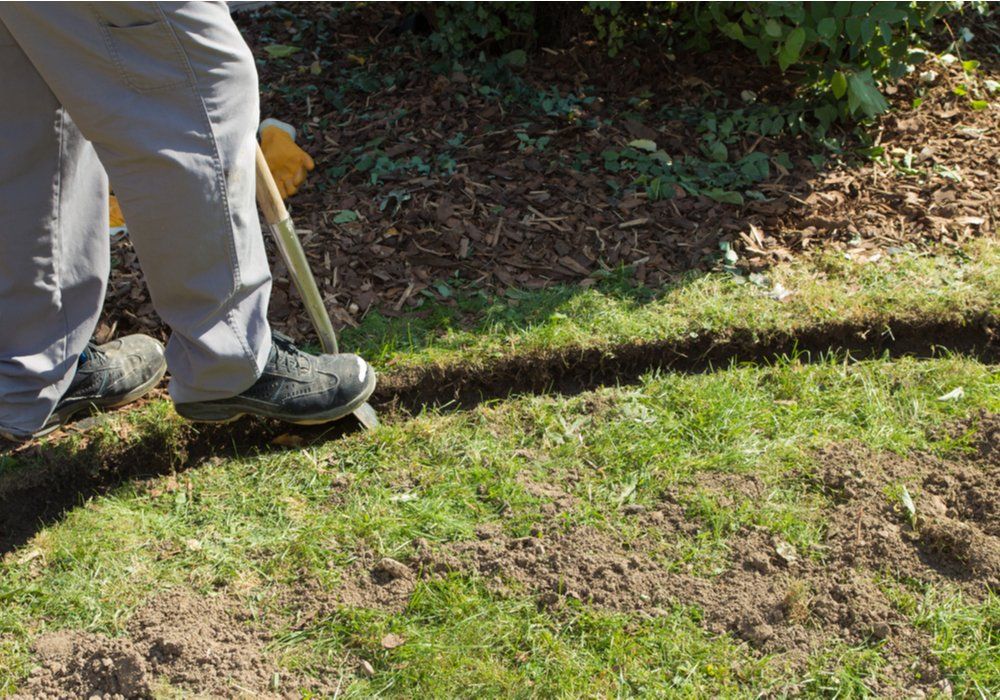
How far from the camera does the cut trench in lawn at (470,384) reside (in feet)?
9.34

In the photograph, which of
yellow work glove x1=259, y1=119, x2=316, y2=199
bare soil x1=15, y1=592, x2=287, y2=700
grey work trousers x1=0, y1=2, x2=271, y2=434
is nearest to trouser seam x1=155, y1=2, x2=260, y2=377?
grey work trousers x1=0, y1=2, x2=271, y2=434

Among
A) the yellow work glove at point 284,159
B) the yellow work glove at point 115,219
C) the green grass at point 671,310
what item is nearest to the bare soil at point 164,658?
the green grass at point 671,310

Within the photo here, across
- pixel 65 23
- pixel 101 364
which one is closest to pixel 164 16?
pixel 65 23

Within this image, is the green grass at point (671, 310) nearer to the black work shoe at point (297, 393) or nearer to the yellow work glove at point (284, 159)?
the black work shoe at point (297, 393)

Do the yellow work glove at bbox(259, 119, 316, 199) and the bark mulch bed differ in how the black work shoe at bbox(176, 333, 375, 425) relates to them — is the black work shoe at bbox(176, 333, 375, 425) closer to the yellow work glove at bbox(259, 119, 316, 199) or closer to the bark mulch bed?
the bark mulch bed

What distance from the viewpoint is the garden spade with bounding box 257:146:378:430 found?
2.76 meters

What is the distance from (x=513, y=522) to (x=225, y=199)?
3.94ft

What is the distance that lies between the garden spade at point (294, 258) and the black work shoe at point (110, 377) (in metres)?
0.54

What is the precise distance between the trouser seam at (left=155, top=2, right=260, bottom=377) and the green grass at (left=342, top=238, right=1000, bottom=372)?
0.66m

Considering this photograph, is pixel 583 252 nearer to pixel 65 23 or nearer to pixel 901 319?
pixel 901 319

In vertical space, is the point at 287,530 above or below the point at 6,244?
below

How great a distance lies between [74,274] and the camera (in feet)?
9.11

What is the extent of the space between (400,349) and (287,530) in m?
0.83

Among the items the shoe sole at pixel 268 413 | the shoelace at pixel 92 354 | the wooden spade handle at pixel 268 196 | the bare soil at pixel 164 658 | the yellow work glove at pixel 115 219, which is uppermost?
the wooden spade handle at pixel 268 196
